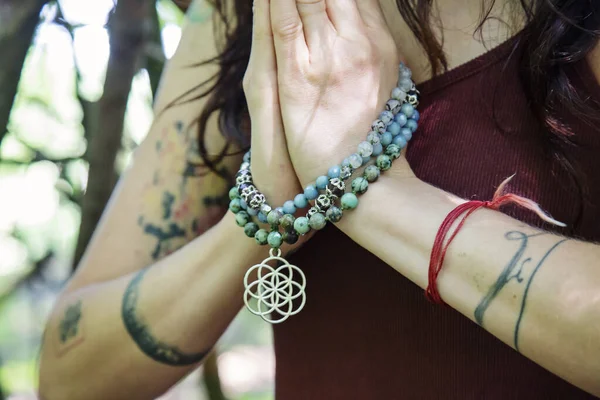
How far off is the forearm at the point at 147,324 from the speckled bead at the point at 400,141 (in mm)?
249

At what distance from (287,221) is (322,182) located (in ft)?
0.21

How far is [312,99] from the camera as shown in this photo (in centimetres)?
83

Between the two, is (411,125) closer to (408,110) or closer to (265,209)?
(408,110)

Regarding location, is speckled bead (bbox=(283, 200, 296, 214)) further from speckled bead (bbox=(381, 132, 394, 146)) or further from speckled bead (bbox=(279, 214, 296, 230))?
speckled bead (bbox=(381, 132, 394, 146))

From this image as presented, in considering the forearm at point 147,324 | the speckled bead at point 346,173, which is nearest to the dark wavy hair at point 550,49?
the speckled bead at point 346,173

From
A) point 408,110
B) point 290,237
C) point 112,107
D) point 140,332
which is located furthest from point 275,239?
point 112,107

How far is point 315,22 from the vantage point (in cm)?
84

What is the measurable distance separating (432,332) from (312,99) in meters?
0.33

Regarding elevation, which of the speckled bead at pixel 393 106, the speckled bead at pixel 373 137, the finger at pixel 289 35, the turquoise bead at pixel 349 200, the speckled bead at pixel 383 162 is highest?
the finger at pixel 289 35

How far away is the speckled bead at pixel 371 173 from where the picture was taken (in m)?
0.78

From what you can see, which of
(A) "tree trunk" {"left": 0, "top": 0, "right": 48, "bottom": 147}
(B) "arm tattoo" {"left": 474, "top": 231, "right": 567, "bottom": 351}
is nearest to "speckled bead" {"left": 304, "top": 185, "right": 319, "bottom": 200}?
(B) "arm tattoo" {"left": 474, "top": 231, "right": 567, "bottom": 351}

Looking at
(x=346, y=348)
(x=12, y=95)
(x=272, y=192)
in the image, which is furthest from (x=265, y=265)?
(x=12, y=95)

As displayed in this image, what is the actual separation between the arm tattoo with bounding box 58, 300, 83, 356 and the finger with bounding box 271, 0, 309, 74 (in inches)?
20.8

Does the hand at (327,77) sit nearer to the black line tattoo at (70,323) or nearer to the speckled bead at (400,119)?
the speckled bead at (400,119)
